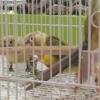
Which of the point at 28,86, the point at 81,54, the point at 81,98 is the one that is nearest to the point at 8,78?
the point at 28,86

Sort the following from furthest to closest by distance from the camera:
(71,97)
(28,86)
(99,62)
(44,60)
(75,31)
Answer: (75,31), (44,60), (71,97), (28,86), (99,62)

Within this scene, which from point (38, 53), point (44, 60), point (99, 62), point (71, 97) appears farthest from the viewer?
point (44, 60)

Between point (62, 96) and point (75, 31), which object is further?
point (75, 31)

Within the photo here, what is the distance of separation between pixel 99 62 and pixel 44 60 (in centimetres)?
76

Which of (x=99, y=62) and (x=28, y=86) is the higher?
(x=99, y=62)

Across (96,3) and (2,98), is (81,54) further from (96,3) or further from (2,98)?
(2,98)

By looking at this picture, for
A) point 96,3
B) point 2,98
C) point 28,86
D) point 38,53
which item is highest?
point 96,3

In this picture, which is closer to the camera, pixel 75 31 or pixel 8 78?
pixel 8 78

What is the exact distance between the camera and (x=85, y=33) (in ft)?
5.01

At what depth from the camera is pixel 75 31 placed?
6.85ft

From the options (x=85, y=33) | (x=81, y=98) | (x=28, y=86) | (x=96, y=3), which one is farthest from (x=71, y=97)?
(x=96, y=3)

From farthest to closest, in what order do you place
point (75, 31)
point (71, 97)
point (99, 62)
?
1. point (75, 31)
2. point (71, 97)
3. point (99, 62)

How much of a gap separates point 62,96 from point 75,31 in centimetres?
71

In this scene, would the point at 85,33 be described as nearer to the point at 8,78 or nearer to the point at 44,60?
the point at 44,60
